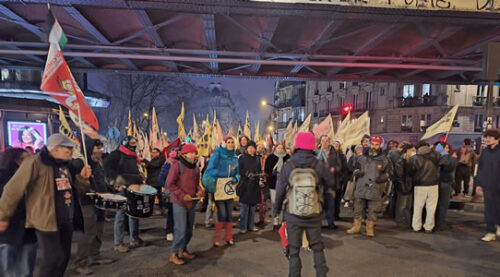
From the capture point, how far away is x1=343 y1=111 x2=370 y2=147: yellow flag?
9875 millimetres

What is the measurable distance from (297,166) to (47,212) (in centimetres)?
295

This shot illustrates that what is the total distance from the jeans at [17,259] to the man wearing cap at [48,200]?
1.75 feet

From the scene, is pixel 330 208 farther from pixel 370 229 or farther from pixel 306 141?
pixel 306 141

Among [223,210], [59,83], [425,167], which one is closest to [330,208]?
[425,167]

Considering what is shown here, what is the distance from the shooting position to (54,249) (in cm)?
A: 322

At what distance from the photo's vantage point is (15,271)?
359 cm

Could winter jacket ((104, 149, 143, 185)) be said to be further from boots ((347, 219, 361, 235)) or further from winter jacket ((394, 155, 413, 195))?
winter jacket ((394, 155, 413, 195))

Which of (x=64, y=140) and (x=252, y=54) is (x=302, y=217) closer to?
(x=64, y=140)

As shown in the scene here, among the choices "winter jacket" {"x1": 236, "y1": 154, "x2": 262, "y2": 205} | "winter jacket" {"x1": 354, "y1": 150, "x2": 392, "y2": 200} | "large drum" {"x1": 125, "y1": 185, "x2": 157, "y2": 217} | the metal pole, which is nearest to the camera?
"large drum" {"x1": 125, "y1": 185, "x2": 157, "y2": 217}

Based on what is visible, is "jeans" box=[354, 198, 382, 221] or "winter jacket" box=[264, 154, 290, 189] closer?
"jeans" box=[354, 198, 382, 221]

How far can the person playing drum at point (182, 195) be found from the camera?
473 cm

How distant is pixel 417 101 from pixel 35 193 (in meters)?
41.2

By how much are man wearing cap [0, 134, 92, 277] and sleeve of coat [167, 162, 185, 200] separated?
1.55 meters

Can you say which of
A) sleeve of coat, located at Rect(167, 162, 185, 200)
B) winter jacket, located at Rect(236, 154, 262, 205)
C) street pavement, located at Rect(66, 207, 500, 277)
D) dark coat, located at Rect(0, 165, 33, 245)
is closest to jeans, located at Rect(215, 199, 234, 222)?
street pavement, located at Rect(66, 207, 500, 277)
